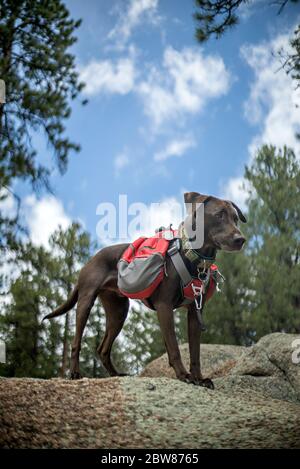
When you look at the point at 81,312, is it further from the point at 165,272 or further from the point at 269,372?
Result: the point at 269,372

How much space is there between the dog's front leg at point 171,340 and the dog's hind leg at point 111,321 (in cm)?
129

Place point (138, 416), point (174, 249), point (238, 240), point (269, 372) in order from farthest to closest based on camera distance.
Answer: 1. point (269, 372)
2. point (174, 249)
3. point (238, 240)
4. point (138, 416)

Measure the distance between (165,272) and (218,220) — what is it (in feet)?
2.61

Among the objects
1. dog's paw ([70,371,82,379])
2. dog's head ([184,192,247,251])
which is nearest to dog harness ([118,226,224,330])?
dog's head ([184,192,247,251])

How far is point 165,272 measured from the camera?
18.4 feet

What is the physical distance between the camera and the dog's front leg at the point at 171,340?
17.8 feet

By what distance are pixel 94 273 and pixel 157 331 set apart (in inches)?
489

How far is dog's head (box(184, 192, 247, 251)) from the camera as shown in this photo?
5332 millimetres

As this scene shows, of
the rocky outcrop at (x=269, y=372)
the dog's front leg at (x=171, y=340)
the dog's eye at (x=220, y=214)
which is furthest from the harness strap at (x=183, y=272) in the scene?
the rocky outcrop at (x=269, y=372)

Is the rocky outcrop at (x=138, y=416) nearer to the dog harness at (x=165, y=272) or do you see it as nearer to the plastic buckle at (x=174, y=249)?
the dog harness at (x=165, y=272)

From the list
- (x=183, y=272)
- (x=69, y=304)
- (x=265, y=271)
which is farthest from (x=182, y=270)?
(x=265, y=271)

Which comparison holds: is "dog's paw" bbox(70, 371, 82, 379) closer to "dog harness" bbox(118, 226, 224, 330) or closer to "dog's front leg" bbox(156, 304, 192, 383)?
"dog harness" bbox(118, 226, 224, 330)
